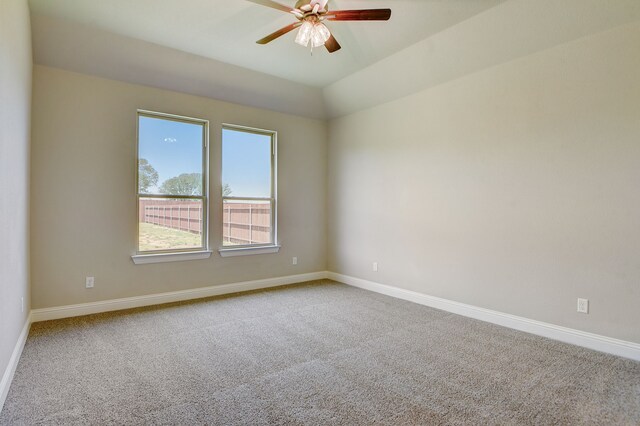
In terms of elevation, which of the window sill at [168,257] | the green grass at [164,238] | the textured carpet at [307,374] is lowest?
the textured carpet at [307,374]

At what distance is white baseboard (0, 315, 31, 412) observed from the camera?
76.7 inches

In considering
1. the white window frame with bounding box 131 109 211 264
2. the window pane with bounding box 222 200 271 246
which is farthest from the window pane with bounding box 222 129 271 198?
the white window frame with bounding box 131 109 211 264

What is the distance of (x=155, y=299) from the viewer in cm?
394

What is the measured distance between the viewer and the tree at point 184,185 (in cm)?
404

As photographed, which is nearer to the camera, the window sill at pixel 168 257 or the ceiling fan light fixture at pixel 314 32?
the ceiling fan light fixture at pixel 314 32

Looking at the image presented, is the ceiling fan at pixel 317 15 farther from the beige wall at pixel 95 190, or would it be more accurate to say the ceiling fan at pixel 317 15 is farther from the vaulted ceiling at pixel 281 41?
the beige wall at pixel 95 190

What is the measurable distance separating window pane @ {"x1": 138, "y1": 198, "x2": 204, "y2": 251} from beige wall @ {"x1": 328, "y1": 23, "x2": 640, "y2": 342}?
2382 mm

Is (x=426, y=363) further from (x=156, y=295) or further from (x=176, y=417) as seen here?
(x=156, y=295)

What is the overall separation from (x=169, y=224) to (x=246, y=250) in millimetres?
1057

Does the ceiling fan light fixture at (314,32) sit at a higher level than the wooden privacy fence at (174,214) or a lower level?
higher

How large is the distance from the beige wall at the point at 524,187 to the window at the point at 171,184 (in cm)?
233

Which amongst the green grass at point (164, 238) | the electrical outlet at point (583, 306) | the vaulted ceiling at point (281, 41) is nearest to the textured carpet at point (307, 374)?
the electrical outlet at point (583, 306)

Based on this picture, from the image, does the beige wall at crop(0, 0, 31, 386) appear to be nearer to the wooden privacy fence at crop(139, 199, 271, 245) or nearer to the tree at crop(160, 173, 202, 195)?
the wooden privacy fence at crop(139, 199, 271, 245)

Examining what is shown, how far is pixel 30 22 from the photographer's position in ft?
9.68
